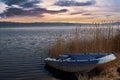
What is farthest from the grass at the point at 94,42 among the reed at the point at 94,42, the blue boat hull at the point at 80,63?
the blue boat hull at the point at 80,63

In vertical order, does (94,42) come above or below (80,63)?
above

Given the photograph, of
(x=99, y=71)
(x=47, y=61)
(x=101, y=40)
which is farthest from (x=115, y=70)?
(x=47, y=61)

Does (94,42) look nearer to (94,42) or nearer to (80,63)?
(94,42)

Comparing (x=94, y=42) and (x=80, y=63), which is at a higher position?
(x=94, y=42)

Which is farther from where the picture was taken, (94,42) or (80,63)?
(94,42)

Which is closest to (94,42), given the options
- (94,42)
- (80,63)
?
(94,42)

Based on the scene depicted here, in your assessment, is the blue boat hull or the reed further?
the reed

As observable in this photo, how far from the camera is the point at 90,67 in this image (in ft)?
43.2

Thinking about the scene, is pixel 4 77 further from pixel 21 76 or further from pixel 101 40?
pixel 101 40

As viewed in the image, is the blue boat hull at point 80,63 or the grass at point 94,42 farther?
the grass at point 94,42

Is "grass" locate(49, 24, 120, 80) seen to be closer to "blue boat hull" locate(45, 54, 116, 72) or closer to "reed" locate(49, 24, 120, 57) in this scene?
"reed" locate(49, 24, 120, 57)

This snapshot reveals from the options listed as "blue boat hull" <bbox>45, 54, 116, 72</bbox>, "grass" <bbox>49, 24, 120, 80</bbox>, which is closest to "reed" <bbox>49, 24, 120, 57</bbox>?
"grass" <bbox>49, 24, 120, 80</bbox>

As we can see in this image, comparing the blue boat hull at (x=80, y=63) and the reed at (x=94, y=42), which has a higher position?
the reed at (x=94, y=42)

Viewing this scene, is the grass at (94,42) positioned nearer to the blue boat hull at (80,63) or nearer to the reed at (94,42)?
the reed at (94,42)
